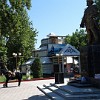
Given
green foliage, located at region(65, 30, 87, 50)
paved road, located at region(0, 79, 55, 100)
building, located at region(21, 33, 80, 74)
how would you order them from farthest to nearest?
green foliage, located at region(65, 30, 87, 50) → building, located at region(21, 33, 80, 74) → paved road, located at region(0, 79, 55, 100)

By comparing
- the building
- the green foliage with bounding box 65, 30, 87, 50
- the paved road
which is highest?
the green foliage with bounding box 65, 30, 87, 50

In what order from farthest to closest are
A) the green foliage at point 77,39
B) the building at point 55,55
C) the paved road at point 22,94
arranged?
1. the green foliage at point 77,39
2. the building at point 55,55
3. the paved road at point 22,94

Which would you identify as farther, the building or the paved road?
the building

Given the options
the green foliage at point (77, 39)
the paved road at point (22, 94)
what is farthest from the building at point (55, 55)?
the paved road at point (22, 94)

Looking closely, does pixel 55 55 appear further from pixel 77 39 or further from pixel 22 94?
pixel 77 39

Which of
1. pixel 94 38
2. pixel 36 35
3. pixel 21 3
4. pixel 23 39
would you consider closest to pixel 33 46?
pixel 36 35

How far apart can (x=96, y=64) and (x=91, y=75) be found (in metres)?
0.77

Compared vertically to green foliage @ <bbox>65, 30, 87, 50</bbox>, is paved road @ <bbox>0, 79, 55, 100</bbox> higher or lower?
lower

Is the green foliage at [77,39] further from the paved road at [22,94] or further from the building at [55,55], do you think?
the paved road at [22,94]

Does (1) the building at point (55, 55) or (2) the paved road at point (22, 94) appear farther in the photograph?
(1) the building at point (55, 55)

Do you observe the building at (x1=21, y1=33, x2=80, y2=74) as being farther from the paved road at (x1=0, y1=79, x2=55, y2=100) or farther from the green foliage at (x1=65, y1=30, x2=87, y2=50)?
the paved road at (x1=0, y1=79, x2=55, y2=100)

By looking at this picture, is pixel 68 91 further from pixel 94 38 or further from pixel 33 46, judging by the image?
pixel 33 46

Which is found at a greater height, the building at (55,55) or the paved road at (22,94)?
the building at (55,55)

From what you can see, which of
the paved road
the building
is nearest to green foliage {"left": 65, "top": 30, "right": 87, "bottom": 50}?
the building
